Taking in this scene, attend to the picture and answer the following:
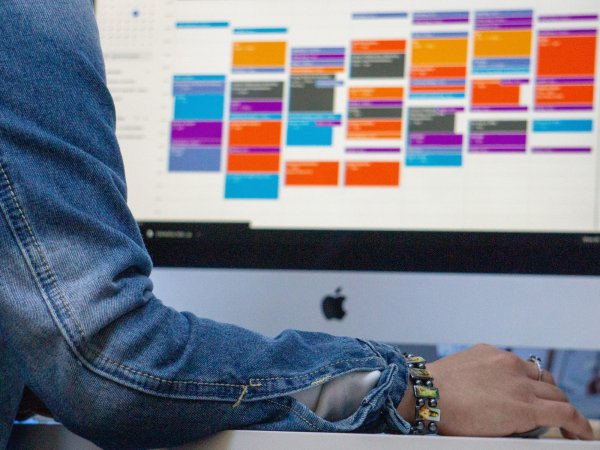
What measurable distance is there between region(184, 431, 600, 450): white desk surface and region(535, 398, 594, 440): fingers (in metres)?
0.13

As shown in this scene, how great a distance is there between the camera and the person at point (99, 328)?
21.3 inches

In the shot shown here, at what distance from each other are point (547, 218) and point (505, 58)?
0.19 m

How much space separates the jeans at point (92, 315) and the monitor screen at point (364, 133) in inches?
14.5

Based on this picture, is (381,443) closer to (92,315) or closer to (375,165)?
(92,315)

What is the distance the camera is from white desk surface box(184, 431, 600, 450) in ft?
1.71

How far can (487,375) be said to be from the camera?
670 millimetres

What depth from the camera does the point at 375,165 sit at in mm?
977

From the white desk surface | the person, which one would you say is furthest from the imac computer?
the white desk surface

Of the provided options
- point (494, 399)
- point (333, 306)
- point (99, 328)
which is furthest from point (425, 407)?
point (333, 306)

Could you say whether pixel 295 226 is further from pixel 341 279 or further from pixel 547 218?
pixel 547 218

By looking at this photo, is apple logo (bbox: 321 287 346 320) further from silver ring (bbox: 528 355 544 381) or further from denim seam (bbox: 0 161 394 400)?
denim seam (bbox: 0 161 394 400)

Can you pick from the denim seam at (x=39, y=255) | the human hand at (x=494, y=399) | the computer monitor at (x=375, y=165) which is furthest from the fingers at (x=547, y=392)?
the denim seam at (x=39, y=255)

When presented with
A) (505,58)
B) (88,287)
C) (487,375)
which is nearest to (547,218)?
(505,58)

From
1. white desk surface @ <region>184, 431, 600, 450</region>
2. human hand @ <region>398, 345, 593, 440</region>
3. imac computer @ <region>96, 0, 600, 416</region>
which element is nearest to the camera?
white desk surface @ <region>184, 431, 600, 450</region>
